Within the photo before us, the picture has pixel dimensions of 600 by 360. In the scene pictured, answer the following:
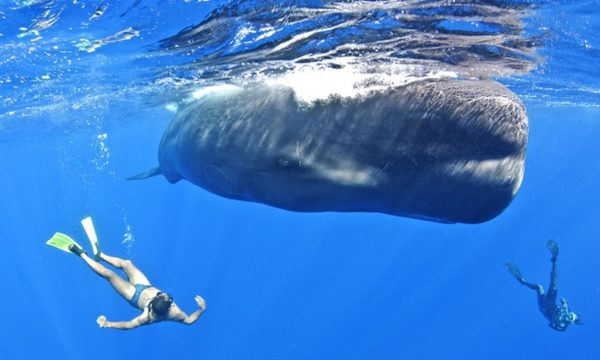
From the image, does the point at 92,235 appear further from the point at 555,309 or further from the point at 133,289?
the point at 555,309

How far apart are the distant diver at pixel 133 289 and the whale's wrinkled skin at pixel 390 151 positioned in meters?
6.87

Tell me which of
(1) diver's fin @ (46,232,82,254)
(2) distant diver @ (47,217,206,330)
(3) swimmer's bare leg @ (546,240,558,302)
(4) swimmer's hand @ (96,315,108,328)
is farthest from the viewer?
(3) swimmer's bare leg @ (546,240,558,302)

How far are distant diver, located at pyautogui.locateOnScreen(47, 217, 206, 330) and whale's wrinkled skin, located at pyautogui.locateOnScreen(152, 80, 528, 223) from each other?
271 inches

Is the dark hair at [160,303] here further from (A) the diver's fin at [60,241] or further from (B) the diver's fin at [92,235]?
(A) the diver's fin at [60,241]

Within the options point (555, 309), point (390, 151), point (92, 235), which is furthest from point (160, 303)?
point (555, 309)

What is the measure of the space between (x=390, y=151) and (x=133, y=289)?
9.45 meters

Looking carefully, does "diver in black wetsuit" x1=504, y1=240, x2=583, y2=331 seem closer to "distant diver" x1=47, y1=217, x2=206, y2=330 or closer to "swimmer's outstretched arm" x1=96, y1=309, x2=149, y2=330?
"distant diver" x1=47, y1=217, x2=206, y2=330

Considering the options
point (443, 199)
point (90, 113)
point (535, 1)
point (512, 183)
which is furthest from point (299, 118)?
point (90, 113)

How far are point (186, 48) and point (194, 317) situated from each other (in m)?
6.25

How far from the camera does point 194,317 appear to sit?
11.4 meters

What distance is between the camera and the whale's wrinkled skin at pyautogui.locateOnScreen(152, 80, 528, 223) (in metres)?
3.26

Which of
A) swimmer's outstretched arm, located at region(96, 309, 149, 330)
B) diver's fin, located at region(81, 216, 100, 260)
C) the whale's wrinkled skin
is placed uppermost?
the whale's wrinkled skin

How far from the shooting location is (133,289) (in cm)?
1123

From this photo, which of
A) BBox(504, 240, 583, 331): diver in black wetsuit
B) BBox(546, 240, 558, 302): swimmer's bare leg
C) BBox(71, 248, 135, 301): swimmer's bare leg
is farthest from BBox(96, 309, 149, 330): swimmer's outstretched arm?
BBox(546, 240, 558, 302): swimmer's bare leg
